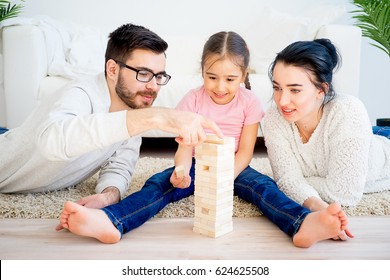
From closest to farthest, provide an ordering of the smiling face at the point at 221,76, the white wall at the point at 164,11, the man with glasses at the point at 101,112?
the man with glasses at the point at 101,112, the smiling face at the point at 221,76, the white wall at the point at 164,11

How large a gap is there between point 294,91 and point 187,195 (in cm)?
53

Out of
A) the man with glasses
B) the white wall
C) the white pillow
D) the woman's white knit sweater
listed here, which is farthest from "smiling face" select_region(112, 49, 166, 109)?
the white wall

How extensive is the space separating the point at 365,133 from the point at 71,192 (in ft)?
3.58

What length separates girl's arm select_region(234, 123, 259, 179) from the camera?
4.89 ft

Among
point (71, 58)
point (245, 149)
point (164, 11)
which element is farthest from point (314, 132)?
point (164, 11)

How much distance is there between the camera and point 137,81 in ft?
4.40

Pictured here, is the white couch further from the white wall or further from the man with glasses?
the man with glasses

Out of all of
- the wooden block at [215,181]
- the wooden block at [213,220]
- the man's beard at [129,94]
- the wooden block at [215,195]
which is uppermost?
the man's beard at [129,94]

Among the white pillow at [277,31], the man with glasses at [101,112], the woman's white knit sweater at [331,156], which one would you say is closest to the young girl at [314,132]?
the woman's white knit sweater at [331,156]

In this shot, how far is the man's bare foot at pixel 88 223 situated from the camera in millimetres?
1020

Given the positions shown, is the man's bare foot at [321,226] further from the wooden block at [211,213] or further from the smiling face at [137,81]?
the smiling face at [137,81]

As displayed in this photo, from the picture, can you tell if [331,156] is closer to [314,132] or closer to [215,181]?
[314,132]

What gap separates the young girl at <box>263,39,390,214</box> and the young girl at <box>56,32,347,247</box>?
0.09 meters
